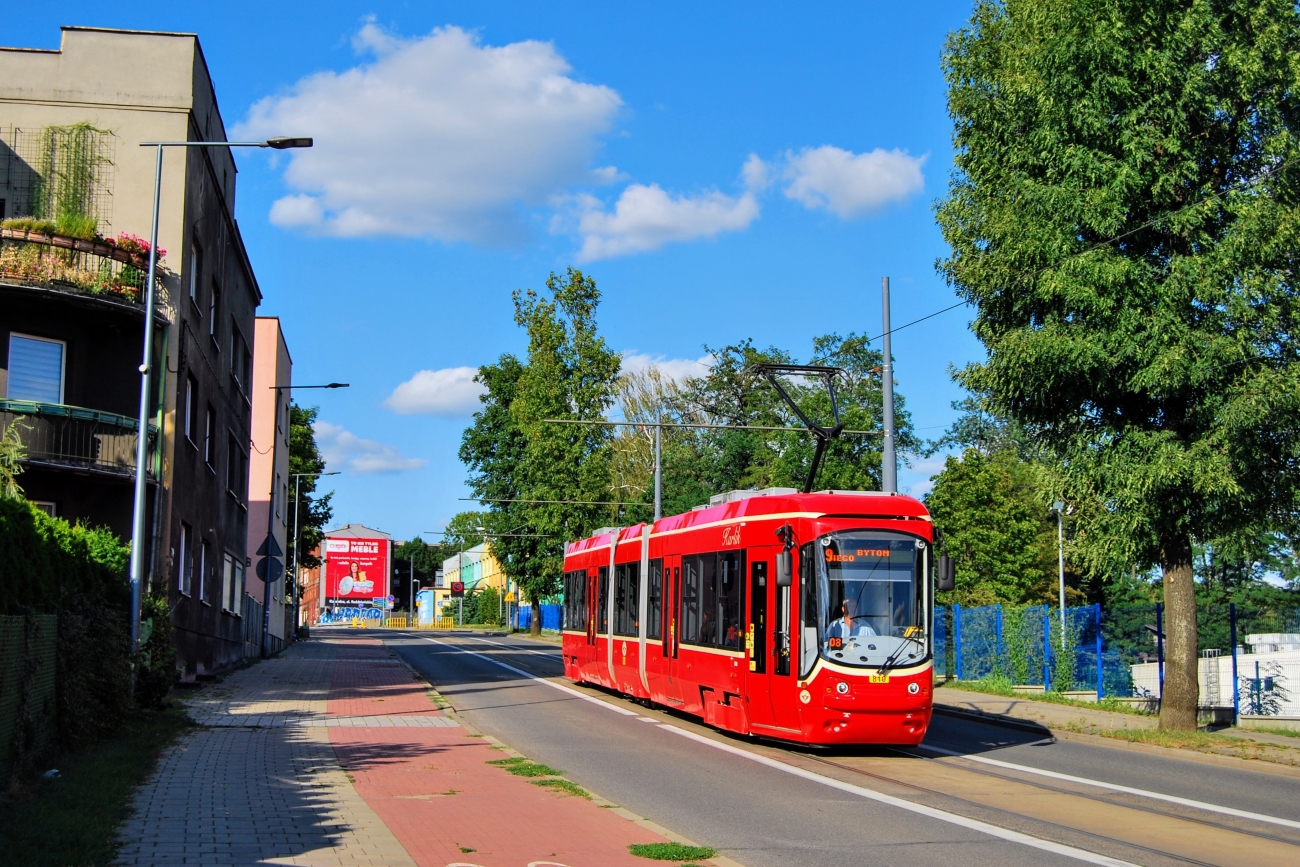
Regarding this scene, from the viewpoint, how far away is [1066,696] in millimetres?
26344

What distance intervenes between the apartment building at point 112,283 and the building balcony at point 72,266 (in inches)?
0.9

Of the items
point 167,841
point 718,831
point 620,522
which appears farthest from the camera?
point 620,522

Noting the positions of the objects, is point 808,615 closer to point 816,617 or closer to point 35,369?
point 816,617

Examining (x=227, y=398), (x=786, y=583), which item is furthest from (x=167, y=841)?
(x=227, y=398)

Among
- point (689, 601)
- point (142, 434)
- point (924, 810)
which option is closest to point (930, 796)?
point (924, 810)

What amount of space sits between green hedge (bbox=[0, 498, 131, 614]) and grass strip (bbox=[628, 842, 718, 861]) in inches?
261

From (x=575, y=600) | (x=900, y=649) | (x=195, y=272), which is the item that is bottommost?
(x=900, y=649)

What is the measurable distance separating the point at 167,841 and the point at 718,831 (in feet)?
13.5

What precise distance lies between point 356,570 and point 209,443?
7641cm

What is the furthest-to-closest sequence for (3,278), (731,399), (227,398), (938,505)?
(731,399) < (938,505) < (227,398) < (3,278)

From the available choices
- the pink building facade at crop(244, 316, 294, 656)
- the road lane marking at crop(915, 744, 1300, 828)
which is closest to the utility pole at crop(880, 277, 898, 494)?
the road lane marking at crop(915, 744, 1300, 828)

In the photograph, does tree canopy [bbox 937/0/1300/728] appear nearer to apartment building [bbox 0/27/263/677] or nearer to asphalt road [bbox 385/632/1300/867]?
asphalt road [bbox 385/632/1300/867]

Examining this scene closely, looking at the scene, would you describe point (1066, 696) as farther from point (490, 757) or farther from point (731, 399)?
point (731, 399)

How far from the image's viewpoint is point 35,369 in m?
22.5
